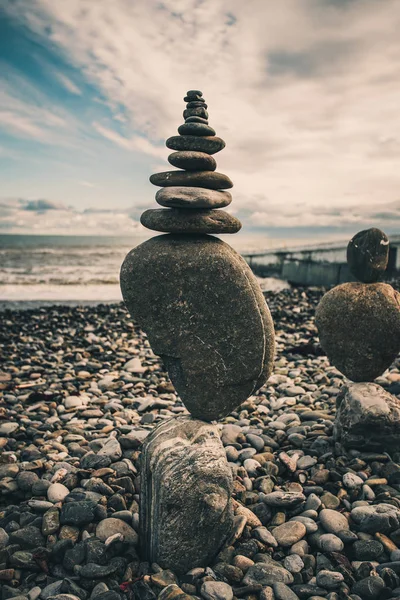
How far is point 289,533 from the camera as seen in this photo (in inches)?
137

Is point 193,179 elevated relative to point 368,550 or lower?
elevated

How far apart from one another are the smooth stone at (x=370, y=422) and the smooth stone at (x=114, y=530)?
7.44 feet

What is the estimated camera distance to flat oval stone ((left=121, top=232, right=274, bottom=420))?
138 inches

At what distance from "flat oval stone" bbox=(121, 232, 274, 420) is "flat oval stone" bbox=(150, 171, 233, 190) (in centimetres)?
43

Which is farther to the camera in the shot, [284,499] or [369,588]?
[284,499]

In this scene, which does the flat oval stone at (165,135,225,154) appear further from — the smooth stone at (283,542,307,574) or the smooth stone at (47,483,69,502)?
the smooth stone at (283,542,307,574)

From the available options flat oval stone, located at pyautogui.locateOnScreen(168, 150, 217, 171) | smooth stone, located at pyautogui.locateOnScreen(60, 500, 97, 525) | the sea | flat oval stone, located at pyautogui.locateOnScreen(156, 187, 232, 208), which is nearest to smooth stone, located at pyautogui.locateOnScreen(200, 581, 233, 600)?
smooth stone, located at pyautogui.locateOnScreen(60, 500, 97, 525)

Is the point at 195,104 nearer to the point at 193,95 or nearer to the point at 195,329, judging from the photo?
the point at 193,95

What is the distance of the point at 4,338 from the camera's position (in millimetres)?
10016

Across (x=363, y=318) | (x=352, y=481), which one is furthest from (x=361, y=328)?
(x=352, y=481)

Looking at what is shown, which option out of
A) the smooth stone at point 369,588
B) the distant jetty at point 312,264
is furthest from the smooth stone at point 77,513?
the distant jetty at point 312,264

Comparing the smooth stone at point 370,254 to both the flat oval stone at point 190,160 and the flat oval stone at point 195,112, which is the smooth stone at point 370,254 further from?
the flat oval stone at point 195,112

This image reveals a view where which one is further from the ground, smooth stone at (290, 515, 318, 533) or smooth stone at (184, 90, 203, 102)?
smooth stone at (184, 90, 203, 102)

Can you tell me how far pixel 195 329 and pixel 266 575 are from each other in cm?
176
